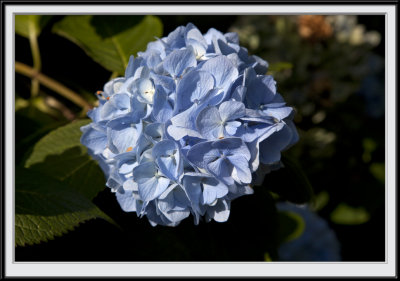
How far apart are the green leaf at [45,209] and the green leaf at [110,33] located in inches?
15.3

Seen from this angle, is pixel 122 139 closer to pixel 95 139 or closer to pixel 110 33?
pixel 95 139

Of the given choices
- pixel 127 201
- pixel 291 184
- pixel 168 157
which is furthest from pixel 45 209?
pixel 291 184

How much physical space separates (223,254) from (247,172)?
36 centimetres

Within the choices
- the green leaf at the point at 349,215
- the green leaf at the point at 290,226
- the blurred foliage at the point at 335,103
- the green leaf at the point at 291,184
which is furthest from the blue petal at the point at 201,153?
the green leaf at the point at 349,215

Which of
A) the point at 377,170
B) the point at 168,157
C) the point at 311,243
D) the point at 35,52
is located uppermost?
the point at 35,52

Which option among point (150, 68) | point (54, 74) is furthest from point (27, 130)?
point (150, 68)

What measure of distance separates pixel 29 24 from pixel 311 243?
1165mm

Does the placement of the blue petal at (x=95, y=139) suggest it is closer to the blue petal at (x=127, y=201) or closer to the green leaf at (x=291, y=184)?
the blue petal at (x=127, y=201)

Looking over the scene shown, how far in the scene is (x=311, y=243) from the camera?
5.08ft

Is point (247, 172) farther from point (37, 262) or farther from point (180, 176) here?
point (37, 262)

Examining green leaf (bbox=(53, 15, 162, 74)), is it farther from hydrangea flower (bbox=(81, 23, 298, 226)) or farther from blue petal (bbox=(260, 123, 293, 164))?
blue petal (bbox=(260, 123, 293, 164))

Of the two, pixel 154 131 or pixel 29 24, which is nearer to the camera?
pixel 154 131

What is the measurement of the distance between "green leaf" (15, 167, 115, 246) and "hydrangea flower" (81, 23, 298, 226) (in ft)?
0.24

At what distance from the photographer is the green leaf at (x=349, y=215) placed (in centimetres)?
188
